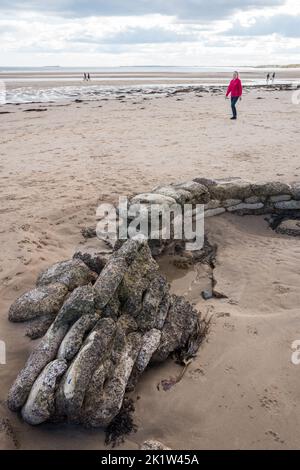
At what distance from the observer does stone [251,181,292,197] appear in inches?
306

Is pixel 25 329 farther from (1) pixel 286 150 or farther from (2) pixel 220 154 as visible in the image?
(1) pixel 286 150

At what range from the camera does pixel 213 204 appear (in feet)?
25.1

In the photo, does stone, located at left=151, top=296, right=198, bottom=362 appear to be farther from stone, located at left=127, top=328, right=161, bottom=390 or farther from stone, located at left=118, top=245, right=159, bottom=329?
stone, located at left=118, top=245, right=159, bottom=329

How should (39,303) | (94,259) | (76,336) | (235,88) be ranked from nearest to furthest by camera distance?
(76,336)
(39,303)
(94,259)
(235,88)

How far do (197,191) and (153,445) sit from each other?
15.5 ft

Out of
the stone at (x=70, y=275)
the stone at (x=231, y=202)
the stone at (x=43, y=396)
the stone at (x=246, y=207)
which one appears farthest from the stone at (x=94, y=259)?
the stone at (x=246, y=207)

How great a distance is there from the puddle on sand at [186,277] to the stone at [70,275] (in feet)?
4.22

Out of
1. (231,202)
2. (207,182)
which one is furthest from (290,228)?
(207,182)

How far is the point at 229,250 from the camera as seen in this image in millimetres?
6973

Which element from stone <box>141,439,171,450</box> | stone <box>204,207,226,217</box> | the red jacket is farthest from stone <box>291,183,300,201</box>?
the red jacket

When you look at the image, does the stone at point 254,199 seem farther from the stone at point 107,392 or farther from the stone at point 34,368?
the stone at point 34,368

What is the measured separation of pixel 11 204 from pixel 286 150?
8347 mm

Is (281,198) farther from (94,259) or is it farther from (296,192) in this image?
(94,259)
